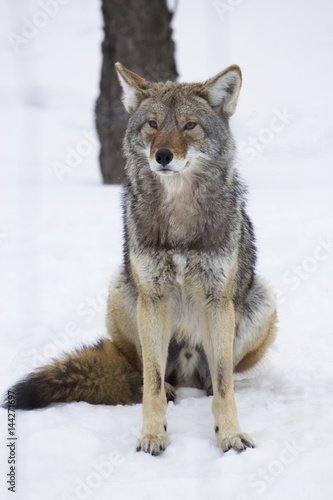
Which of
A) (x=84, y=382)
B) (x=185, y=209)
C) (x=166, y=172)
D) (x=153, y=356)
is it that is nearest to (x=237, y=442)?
(x=153, y=356)

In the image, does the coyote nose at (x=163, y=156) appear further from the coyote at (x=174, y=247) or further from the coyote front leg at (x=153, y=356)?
the coyote front leg at (x=153, y=356)

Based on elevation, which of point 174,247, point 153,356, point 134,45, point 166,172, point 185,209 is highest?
point 134,45

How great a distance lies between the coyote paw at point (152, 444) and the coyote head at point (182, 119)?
160 cm

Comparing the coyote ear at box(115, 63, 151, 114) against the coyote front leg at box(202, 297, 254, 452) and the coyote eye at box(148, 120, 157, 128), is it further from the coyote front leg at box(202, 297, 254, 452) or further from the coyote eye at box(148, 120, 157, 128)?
the coyote front leg at box(202, 297, 254, 452)

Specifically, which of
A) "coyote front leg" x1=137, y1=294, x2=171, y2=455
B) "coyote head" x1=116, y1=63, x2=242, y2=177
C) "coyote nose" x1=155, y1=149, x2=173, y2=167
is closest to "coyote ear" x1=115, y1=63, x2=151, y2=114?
"coyote head" x1=116, y1=63, x2=242, y2=177

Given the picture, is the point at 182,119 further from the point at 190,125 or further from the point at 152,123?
the point at 152,123

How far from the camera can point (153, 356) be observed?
3.62 m

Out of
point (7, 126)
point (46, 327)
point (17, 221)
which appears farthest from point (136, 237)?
point (7, 126)

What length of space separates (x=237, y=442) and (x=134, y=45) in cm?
733

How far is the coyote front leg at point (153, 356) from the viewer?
353 cm

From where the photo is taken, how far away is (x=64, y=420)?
353 centimetres

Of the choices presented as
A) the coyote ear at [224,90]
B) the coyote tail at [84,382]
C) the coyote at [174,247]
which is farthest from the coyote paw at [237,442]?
the coyote ear at [224,90]

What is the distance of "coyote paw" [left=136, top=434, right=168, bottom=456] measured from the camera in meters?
3.31

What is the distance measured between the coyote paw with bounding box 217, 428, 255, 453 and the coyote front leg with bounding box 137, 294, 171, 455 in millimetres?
383
